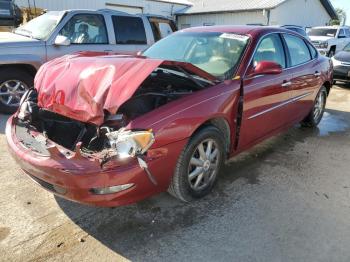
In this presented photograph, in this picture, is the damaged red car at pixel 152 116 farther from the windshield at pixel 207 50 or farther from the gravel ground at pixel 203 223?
the gravel ground at pixel 203 223

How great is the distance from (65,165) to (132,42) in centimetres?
512

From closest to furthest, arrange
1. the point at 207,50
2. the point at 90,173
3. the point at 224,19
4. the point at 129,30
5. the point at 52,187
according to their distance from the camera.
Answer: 1. the point at 90,173
2. the point at 52,187
3. the point at 207,50
4. the point at 129,30
5. the point at 224,19

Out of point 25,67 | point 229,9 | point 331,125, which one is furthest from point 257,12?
point 25,67

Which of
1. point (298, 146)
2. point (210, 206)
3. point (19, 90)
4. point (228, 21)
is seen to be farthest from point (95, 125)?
point (228, 21)

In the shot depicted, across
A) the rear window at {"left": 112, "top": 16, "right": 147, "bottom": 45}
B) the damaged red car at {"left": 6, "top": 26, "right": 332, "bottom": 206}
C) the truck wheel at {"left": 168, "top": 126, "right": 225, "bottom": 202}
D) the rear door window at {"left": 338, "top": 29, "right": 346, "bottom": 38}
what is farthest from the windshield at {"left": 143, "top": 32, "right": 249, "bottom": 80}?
the rear door window at {"left": 338, "top": 29, "right": 346, "bottom": 38}

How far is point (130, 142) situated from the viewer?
8.75 ft

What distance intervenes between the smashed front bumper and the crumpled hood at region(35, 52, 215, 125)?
413 mm

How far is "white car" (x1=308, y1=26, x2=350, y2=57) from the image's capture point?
18.7 meters

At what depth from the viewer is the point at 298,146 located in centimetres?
522

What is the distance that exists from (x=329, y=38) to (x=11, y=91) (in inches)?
684

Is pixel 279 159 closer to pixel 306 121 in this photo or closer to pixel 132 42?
pixel 306 121

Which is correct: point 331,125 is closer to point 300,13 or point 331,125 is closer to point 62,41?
point 62,41

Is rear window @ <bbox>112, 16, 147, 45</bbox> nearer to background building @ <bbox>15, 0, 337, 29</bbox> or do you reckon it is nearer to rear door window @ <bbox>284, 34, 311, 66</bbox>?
rear door window @ <bbox>284, 34, 311, 66</bbox>

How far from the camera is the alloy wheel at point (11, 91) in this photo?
6145 millimetres
